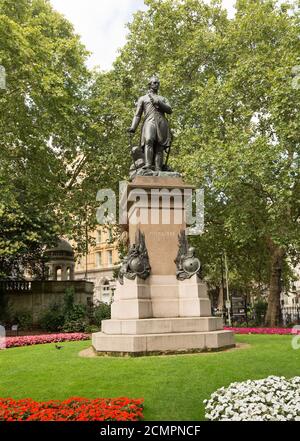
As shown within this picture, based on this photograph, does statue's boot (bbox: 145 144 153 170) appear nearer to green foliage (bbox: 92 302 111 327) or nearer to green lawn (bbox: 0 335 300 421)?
green lawn (bbox: 0 335 300 421)

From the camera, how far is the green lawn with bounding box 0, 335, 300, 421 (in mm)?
7207

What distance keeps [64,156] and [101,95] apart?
4.52 m

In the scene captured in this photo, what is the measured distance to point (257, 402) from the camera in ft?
20.9

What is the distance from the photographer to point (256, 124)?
26875mm

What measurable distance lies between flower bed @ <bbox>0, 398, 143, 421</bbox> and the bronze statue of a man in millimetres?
7720

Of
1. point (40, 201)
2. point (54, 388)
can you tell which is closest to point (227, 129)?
point (40, 201)

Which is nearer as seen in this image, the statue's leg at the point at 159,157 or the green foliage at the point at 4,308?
the statue's leg at the point at 159,157

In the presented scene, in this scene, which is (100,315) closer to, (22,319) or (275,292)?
(22,319)

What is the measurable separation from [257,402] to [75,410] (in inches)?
97.5

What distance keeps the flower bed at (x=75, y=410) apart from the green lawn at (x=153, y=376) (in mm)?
333

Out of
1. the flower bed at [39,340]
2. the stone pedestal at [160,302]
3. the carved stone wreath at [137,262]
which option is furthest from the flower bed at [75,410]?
the flower bed at [39,340]

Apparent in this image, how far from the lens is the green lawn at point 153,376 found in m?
7.21

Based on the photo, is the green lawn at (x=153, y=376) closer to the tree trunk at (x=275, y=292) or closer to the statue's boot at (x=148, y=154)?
the statue's boot at (x=148, y=154)

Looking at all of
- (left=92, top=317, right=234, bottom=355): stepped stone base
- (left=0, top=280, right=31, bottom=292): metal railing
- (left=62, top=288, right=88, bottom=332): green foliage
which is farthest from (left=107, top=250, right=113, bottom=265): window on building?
(left=92, top=317, right=234, bottom=355): stepped stone base
